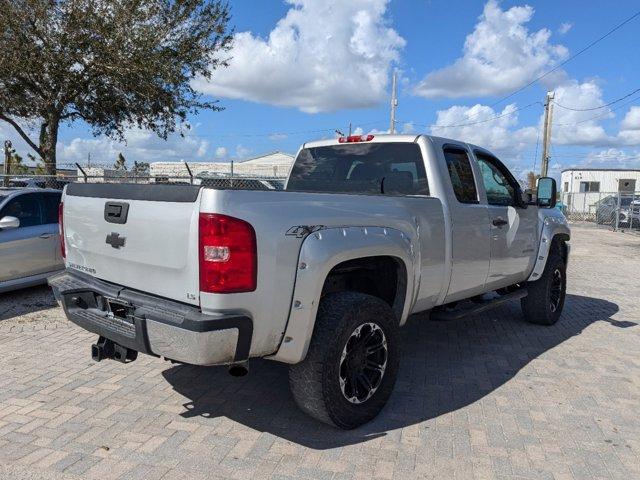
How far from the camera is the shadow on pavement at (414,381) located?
3.64 metres

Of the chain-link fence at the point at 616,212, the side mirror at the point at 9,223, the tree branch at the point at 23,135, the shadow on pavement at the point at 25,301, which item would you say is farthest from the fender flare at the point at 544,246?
the chain-link fence at the point at 616,212

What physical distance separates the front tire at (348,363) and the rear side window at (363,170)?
1.23m

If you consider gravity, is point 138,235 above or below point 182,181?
below

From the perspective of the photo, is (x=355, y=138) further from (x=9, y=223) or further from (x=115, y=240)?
(x=9, y=223)

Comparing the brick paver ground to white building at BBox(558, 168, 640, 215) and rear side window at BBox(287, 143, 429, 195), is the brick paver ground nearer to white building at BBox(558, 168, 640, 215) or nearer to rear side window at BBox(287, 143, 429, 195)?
rear side window at BBox(287, 143, 429, 195)

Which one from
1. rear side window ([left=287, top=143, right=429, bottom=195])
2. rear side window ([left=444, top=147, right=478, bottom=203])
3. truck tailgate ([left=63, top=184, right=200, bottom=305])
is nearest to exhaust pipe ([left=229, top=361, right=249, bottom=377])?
truck tailgate ([left=63, top=184, right=200, bottom=305])

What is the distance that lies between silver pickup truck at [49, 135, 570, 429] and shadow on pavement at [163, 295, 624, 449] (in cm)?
25

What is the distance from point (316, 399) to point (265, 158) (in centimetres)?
5599

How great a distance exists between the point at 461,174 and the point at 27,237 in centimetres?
525

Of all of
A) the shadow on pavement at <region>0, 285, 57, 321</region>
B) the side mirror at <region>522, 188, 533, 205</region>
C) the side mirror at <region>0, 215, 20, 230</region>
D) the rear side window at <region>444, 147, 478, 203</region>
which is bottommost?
the shadow on pavement at <region>0, 285, 57, 321</region>

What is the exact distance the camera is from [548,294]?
6.17 m

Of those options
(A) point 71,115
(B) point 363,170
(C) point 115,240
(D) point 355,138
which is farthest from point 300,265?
(A) point 71,115

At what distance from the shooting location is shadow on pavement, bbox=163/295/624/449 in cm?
364

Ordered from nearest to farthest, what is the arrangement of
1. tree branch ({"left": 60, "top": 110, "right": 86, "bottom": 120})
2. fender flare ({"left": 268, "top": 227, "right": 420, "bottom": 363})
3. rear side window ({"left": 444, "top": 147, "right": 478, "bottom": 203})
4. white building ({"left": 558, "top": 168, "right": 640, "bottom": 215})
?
1. fender flare ({"left": 268, "top": 227, "right": 420, "bottom": 363})
2. rear side window ({"left": 444, "top": 147, "right": 478, "bottom": 203})
3. tree branch ({"left": 60, "top": 110, "right": 86, "bottom": 120})
4. white building ({"left": 558, "top": 168, "right": 640, "bottom": 215})
